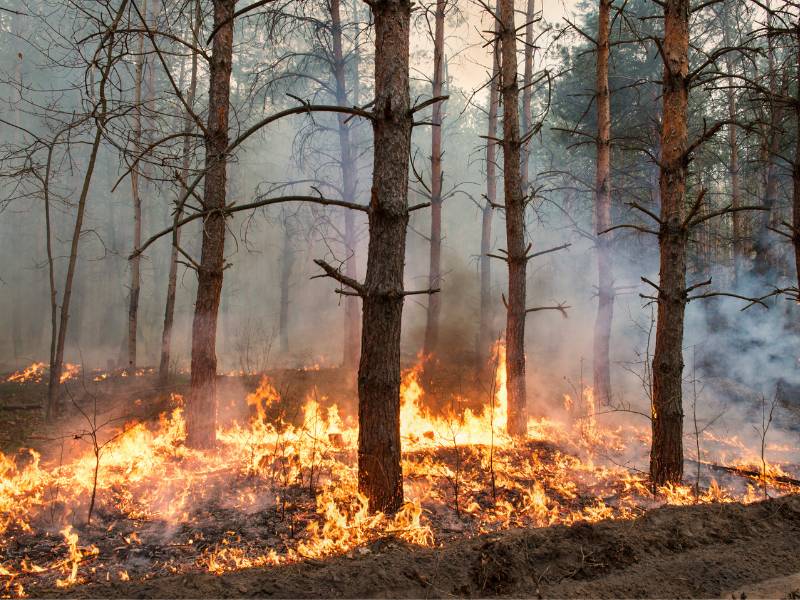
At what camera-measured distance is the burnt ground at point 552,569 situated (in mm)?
3990

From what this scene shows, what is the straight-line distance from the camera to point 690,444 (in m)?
10.9

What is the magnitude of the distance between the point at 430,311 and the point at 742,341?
A: 10062mm

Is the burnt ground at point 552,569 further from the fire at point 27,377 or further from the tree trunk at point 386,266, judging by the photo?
the fire at point 27,377

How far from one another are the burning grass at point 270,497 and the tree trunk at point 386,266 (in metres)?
0.44

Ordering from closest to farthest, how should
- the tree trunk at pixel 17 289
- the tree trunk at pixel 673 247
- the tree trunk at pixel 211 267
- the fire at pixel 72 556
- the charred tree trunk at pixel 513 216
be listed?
the fire at pixel 72 556
the tree trunk at pixel 673 247
the tree trunk at pixel 211 267
the charred tree trunk at pixel 513 216
the tree trunk at pixel 17 289

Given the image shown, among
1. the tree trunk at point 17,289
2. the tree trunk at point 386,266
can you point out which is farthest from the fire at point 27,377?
the tree trunk at point 386,266

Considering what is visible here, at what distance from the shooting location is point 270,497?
6.75 m

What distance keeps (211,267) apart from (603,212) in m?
8.84

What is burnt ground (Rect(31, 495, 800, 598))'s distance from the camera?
399cm

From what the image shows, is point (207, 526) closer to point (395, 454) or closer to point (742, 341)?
point (395, 454)

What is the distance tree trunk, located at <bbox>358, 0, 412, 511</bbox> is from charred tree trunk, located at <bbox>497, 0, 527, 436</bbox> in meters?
4.33

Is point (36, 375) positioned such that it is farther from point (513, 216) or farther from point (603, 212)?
point (603, 212)

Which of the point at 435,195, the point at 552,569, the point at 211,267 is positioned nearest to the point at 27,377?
the point at 211,267

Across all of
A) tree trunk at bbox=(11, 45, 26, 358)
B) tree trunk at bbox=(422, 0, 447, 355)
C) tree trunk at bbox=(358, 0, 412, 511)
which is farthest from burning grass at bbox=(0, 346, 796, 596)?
→ tree trunk at bbox=(11, 45, 26, 358)
